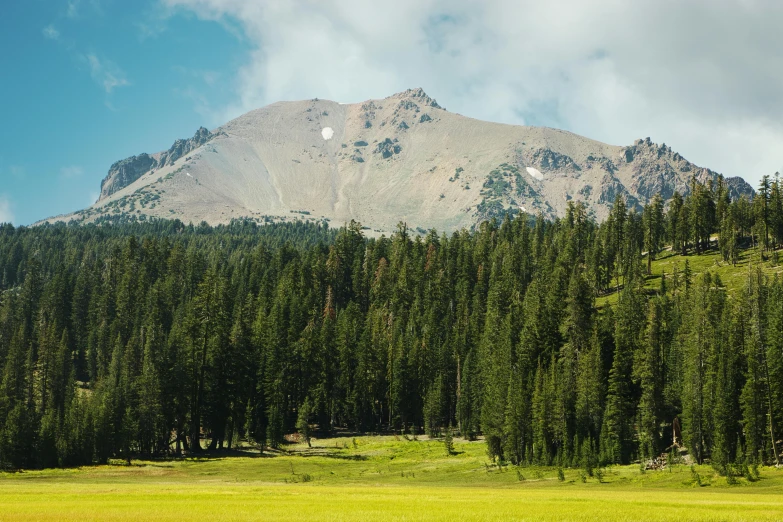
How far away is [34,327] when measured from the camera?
180 meters

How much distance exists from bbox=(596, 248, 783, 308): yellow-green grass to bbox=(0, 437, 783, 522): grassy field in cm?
6603

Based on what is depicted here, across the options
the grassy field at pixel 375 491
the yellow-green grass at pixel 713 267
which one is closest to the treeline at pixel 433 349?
the yellow-green grass at pixel 713 267

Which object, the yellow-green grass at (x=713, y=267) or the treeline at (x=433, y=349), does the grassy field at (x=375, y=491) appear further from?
the yellow-green grass at (x=713, y=267)

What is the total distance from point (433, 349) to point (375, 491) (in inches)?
3291

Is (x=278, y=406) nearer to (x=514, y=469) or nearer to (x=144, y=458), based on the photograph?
(x=144, y=458)

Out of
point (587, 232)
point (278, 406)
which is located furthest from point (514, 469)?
point (587, 232)

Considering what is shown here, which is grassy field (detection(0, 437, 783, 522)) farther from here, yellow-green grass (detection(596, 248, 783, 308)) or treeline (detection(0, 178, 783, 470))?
yellow-green grass (detection(596, 248, 783, 308))

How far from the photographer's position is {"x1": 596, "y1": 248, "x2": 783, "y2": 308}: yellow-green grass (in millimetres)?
146500

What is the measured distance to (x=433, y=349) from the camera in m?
140

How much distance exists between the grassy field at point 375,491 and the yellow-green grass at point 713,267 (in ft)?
217

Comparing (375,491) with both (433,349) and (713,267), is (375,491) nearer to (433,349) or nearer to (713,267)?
(433,349)

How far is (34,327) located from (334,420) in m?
87.5

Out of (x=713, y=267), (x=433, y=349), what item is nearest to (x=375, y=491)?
(x=433, y=349)

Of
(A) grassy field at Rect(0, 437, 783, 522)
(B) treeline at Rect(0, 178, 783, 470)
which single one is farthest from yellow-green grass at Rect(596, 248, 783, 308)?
(A) grassy field at Rect(0, 437, 783, 522)
